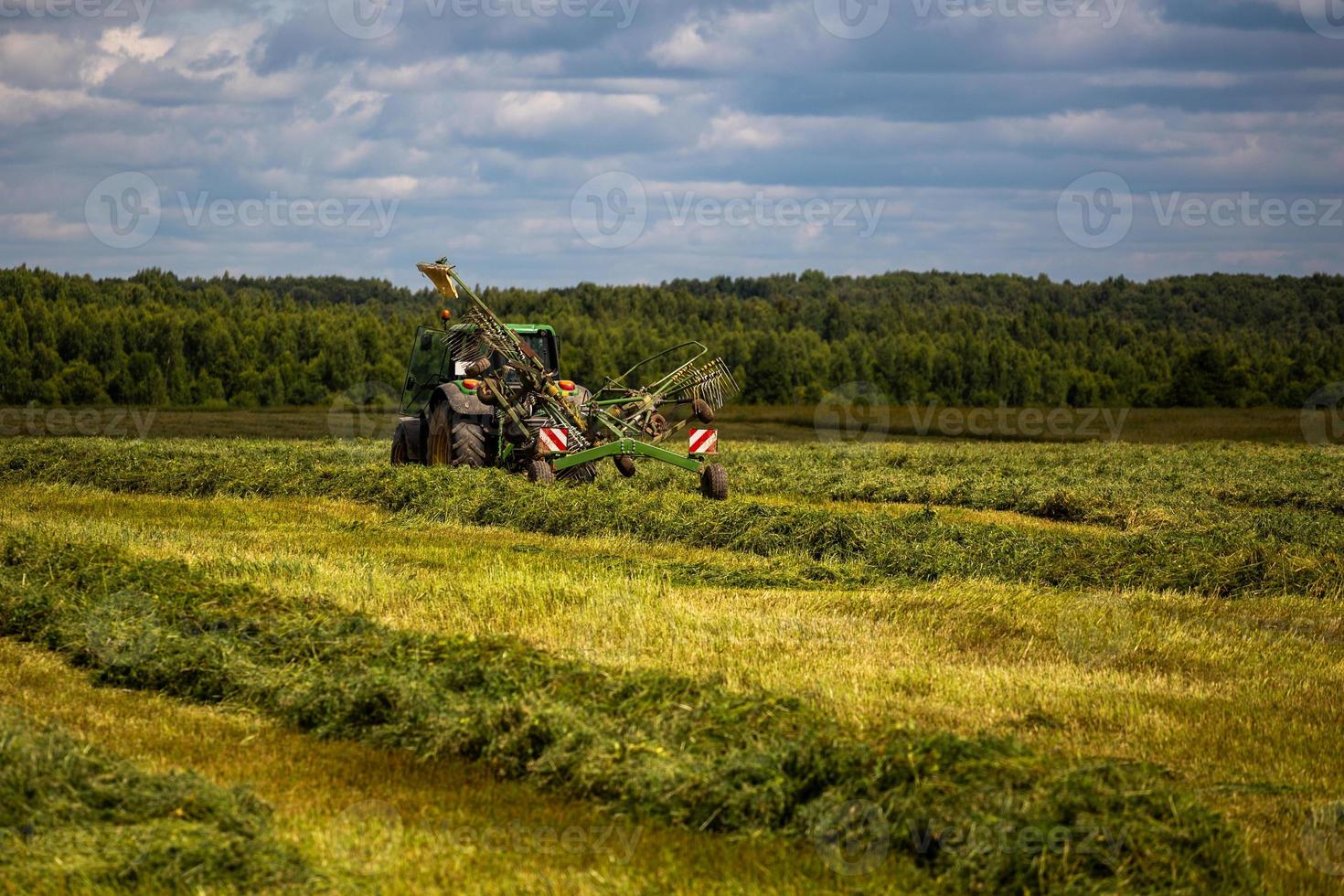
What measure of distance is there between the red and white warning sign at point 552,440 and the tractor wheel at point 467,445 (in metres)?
1.41

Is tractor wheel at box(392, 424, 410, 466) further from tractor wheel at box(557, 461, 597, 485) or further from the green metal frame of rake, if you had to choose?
the green metal frame of rake

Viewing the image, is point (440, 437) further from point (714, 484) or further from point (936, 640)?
point (936, 640)

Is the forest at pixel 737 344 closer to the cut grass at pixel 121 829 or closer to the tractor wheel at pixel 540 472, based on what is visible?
the tractor wheel at pixel 540 472

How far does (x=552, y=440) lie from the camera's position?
18.3 metres

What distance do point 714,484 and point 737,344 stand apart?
76.6 meters

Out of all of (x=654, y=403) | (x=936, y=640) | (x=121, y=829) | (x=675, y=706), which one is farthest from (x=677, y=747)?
(x=654, y=403)

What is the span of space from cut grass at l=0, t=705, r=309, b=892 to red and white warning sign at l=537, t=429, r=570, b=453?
480 inches

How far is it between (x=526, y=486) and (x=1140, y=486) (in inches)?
379

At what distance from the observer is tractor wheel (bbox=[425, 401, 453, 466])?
20297mm

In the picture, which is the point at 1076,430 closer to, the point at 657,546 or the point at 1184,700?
the point at 657,546

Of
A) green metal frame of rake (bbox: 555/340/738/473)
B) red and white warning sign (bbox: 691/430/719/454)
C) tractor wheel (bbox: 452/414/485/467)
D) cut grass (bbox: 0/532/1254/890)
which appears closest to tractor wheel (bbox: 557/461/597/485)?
green metal frame of rake (bbox: 555/340/738/473)

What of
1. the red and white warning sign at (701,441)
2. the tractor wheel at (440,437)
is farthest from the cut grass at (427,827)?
the tractor wheel at (440,437)

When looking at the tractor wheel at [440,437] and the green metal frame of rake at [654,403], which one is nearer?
the green metal frame of rake at [654,403]

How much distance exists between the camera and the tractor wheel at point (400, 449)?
2214 centimetres
